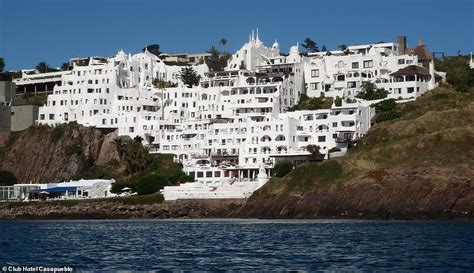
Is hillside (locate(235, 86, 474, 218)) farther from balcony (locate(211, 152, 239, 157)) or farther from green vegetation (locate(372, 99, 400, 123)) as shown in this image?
balcony (locate(211, 152, 239, 157))

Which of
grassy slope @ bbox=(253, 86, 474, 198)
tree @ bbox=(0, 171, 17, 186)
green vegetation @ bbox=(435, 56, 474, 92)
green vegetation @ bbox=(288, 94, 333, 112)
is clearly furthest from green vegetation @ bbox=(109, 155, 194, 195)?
green vegetation @ bbox=(435, 56, 474, 92)

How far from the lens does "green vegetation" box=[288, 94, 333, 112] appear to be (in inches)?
6245

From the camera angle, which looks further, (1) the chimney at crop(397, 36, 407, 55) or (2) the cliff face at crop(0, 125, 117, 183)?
(1) the chimney at crop(397, 36, 407, 55)

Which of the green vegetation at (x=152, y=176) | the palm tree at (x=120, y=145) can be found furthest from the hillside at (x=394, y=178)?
the palm tree at (x=120, y=145)

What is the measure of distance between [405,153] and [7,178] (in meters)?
71.6

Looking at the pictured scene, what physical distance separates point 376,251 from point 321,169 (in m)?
54.7

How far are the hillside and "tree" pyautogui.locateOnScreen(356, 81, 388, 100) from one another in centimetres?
1675

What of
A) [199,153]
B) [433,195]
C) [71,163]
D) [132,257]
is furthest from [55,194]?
[132,257]

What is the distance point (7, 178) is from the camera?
164 metres

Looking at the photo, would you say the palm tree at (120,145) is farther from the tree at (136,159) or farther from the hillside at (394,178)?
the hillside at (394,178)

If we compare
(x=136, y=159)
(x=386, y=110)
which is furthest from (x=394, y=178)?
(x=136, y=159)

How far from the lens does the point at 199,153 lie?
506ft

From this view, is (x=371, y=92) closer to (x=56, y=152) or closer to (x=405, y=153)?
(x=405, y=153)

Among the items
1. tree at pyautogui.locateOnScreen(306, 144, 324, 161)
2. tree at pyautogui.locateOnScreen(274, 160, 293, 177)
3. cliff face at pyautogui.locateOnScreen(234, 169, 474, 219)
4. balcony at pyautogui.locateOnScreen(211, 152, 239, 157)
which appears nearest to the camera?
cliff face at pyautogui.locateOnScreen(234, 169, 474, 219)
